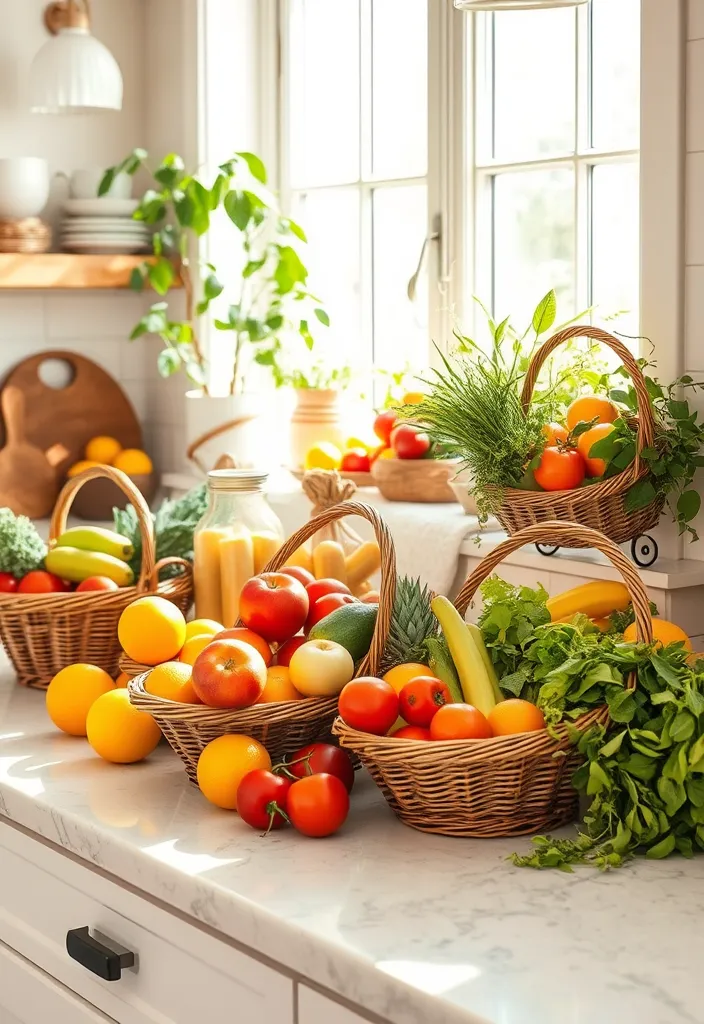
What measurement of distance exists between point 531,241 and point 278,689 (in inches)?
50.1

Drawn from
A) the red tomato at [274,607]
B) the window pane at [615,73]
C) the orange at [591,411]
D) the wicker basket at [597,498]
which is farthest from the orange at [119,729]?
the window pane at [615,73]

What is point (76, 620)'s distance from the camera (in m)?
1.88

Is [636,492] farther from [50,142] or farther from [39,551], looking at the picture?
[50,142]

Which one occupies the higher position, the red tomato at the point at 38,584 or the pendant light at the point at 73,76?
the pendant light at the point at 73,76

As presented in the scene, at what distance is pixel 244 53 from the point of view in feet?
9.89

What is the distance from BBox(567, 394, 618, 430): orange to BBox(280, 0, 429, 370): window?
91 cm

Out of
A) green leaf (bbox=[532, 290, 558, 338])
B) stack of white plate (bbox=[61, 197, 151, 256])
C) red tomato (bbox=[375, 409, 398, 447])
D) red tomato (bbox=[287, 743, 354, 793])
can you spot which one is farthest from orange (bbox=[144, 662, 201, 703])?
stack of white plate (bbox=[61, 197, 151, 256])

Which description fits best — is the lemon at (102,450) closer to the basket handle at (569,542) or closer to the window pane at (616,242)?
the window pane at (616,242)

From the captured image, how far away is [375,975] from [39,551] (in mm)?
1097

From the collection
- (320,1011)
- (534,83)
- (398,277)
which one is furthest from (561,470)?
(398,277)

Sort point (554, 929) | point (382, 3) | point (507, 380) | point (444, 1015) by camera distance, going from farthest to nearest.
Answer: point (382, 3) < point (507, 380) < point (554, 929) < point (444, 1015)

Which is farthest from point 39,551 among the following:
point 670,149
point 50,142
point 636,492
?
point 50,142

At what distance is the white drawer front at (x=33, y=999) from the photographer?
4.58 feet

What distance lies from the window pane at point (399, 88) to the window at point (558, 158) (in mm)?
209
